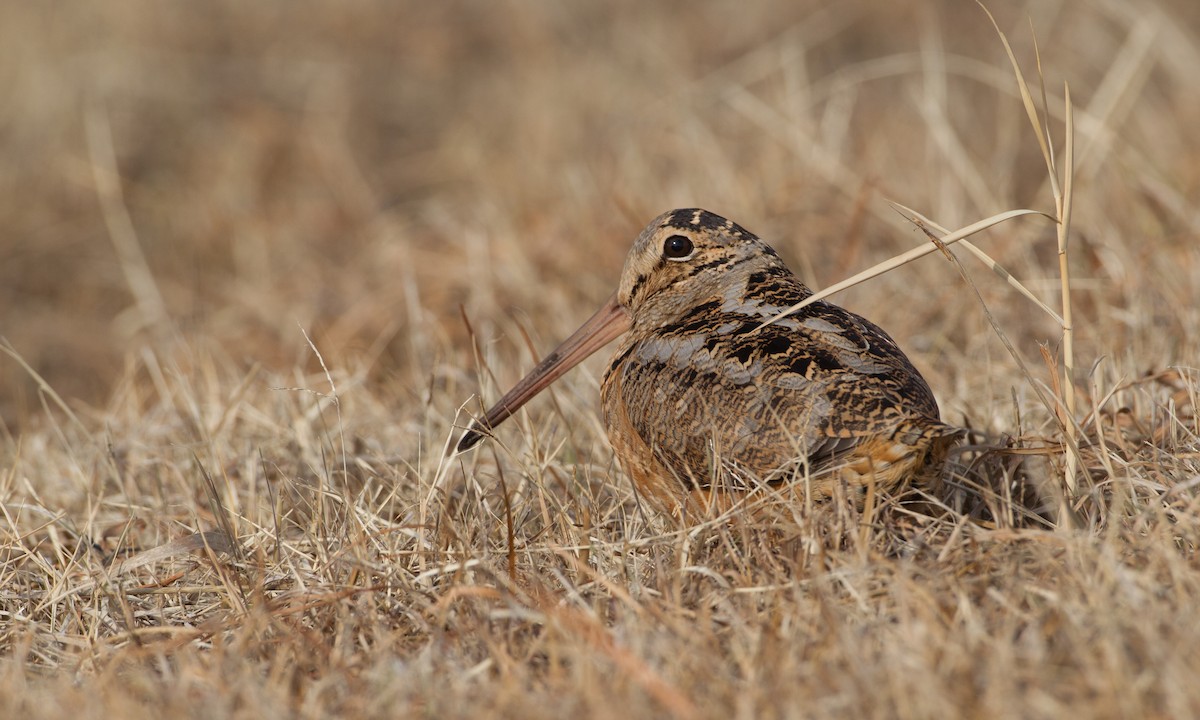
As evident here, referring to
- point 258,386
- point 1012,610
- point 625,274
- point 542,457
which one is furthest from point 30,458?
point 1012,610

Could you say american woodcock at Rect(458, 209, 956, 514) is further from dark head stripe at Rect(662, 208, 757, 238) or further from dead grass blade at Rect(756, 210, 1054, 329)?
dead grass blade at Rect(756, 210, 1054, 329)

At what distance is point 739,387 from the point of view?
262 centimetres

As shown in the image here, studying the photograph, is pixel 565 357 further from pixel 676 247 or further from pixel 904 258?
pixel 904 258

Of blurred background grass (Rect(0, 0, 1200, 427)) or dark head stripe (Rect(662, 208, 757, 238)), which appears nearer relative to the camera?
dark head stripe (Rect(662, 208, 757, 238))

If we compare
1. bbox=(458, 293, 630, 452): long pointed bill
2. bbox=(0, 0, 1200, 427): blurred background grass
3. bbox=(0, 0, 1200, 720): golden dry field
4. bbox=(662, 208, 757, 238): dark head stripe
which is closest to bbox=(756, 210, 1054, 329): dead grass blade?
bbox=(0, 0, 1200, 720): golden dry field

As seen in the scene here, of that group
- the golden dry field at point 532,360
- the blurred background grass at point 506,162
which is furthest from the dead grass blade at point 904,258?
the blurred background grass at point 506,162

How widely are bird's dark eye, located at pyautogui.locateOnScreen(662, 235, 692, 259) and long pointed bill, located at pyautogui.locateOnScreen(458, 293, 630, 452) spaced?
216 millimetres

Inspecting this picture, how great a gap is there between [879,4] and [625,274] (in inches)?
255

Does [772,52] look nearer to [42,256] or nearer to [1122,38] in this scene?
[1122,38]

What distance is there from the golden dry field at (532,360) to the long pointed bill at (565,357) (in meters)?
0.09

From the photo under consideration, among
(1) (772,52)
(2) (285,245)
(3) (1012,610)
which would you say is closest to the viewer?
(3) (1012,610)

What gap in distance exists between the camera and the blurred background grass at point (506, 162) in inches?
185

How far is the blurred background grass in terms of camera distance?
4.70 meters

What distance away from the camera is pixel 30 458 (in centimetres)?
374
